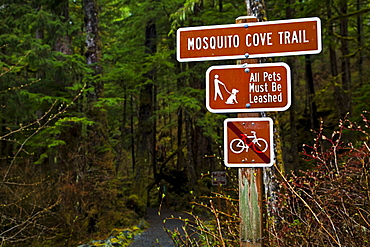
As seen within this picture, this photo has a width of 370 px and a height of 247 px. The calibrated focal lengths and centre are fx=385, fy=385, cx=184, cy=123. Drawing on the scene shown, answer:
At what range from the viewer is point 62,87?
13.1 metres

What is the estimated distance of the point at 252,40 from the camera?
10.6ft

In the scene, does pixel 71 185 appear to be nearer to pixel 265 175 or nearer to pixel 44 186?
pixel 44 186

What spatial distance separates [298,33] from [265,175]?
446 centimetres

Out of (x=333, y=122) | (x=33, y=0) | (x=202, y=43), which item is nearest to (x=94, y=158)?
(x=33, y=0)

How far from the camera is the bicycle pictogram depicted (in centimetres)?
305

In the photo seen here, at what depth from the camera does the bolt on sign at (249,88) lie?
10.0ft

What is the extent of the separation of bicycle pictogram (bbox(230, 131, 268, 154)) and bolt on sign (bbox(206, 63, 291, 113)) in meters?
0.22

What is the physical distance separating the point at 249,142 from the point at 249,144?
2cm

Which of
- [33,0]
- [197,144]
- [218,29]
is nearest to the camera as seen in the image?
[218,29]

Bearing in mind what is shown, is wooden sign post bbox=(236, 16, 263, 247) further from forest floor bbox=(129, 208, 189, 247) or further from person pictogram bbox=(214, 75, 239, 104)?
forest floor bbox=(129, 208, 189, 247)

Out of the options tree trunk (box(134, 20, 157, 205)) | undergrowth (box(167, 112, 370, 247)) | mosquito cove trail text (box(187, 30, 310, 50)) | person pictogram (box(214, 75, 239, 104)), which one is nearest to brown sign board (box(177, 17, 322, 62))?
mosquito cove trail text (box(187, 30, 310, 50))

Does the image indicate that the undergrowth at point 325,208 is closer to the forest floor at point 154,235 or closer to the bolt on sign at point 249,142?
the bolt on sign at point 249,142

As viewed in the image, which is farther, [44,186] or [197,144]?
[197,144]

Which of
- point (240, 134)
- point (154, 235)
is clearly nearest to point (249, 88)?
point (240, 134)
